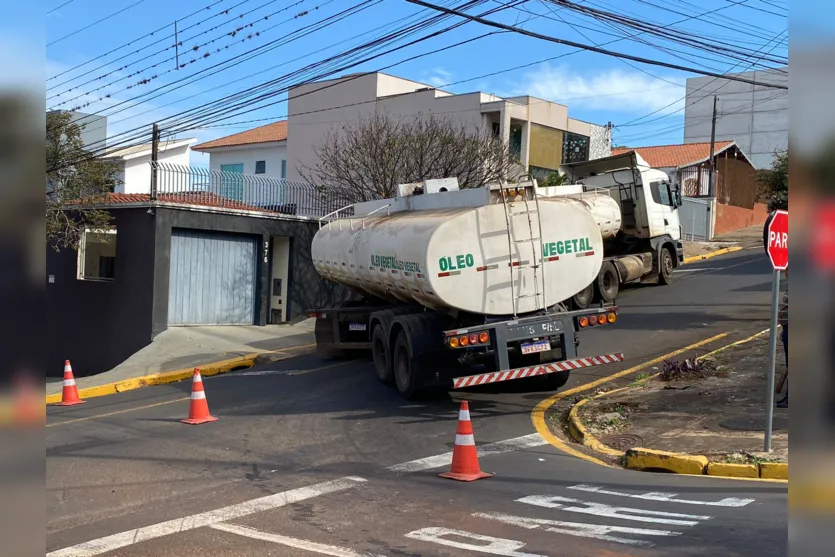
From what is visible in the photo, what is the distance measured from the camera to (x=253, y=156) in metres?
46.7

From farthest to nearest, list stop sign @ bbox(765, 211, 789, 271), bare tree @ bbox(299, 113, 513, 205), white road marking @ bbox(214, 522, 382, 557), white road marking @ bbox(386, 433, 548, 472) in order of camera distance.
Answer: bare tree @ bbox(299, 113, 513, 205)
white road marking @ bbox(386, 433, 548, 472)
stop sign @ bbox(765, 211, 789, 271)
white road marking @ bbox(214, 522, 382, 557)

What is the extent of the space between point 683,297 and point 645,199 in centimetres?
296

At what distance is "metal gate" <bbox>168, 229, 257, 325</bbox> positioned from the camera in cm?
2069

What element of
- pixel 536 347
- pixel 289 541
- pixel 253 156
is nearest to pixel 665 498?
pixel 289 541

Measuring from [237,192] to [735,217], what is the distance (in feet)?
103

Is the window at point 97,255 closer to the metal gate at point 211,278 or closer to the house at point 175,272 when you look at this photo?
the house at point 175,272

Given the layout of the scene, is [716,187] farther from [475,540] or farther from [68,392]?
[475,540]

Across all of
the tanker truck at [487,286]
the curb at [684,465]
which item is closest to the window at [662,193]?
the tanker truck at [487,286]

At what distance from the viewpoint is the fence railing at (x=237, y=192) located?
21.0 metres

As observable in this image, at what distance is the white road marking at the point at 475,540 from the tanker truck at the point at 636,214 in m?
14.8

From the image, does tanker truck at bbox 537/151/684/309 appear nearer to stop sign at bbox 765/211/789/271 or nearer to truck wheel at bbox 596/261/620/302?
truck wheel at bbox 596/261/620/302

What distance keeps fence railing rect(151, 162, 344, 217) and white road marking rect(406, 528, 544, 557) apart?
16.3 meters

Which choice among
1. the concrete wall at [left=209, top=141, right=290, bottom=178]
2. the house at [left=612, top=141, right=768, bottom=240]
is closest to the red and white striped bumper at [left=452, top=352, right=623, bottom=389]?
the house at [left=612, top=141, right=768, bottom=240]
